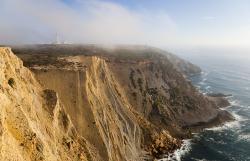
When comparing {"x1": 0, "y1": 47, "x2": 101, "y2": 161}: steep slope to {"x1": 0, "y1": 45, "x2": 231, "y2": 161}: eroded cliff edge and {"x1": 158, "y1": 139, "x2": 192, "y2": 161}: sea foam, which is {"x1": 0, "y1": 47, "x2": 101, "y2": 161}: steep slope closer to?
{"x1": 0, "y1": 45, "x2": 231, "y2": 161}: eroded cliff edge

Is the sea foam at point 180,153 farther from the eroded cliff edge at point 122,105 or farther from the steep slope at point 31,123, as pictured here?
the steep slope at point 31,123

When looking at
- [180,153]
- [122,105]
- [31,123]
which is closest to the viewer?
[31,123]

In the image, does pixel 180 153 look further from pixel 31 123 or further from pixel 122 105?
pixel 31 123

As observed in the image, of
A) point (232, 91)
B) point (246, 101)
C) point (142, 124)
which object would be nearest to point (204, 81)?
point (232, 91)

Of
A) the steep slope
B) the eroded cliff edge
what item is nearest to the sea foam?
the eroded cliff edge

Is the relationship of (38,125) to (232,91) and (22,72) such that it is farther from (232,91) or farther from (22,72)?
(232,91)

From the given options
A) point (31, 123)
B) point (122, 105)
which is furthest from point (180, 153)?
point (31, 123)
